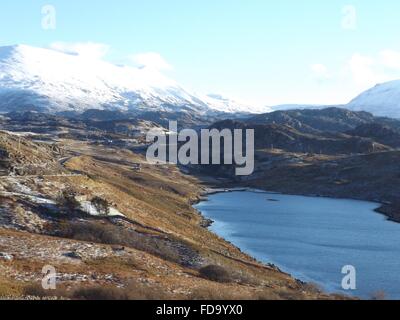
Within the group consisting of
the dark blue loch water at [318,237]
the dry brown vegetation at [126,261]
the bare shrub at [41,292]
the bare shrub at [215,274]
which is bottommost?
the dark blue loch water at [318,237]

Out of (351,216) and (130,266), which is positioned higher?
(130,266)

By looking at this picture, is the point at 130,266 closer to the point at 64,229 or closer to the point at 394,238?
the point at 64,229

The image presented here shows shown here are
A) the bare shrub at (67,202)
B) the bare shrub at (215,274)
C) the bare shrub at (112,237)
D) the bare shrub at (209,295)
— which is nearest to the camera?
the bare shrub at (209,295)

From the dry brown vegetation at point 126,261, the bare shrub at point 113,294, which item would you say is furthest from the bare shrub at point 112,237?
the bare shrub at point 113,294

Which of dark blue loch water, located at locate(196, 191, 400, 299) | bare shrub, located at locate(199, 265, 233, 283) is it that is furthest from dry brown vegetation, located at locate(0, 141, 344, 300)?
dark blue loch water, located at locate(196, 191, 400, 299)

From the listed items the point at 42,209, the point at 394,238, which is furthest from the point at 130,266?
the point at 394,238

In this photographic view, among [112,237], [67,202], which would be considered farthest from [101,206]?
[112,237]

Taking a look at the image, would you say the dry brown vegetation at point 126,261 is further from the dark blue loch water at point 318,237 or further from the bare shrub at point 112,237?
the dark blue loch water at point 318,237
